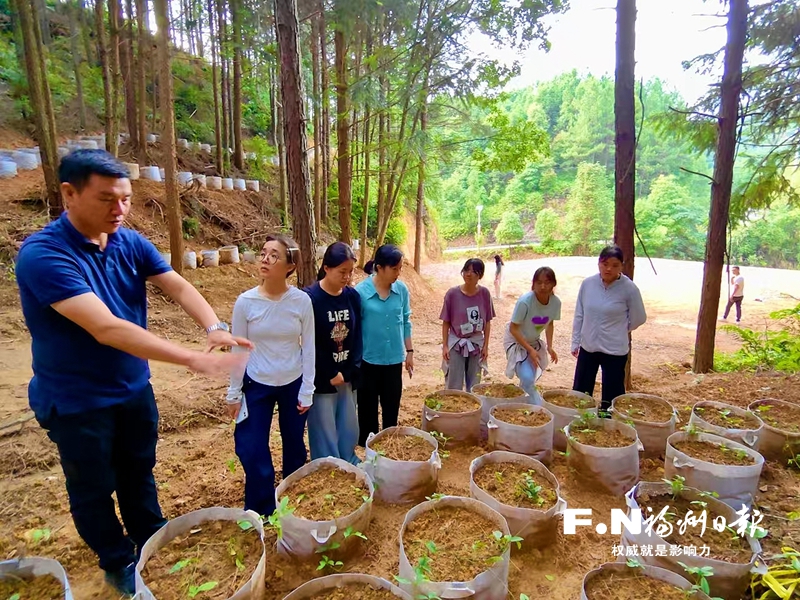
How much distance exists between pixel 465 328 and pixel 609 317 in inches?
45.2

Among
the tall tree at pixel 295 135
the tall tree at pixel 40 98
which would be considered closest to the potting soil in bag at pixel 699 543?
the tall tree at pixel 295 135

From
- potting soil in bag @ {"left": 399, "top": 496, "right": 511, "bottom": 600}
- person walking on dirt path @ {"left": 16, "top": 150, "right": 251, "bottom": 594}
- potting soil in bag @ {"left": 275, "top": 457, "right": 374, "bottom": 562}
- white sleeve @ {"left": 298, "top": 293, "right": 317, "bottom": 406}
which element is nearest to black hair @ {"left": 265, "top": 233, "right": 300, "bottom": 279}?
white sleeve @ {"left": 298, "top": 293, "right": 317, "bottom": 406}

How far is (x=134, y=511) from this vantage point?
199cm

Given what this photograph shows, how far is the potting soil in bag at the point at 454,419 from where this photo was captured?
314 centimetres

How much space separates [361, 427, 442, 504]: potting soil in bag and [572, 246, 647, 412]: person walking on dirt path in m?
1.74

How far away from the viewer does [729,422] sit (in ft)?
9.94

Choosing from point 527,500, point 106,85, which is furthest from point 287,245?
point 106,85

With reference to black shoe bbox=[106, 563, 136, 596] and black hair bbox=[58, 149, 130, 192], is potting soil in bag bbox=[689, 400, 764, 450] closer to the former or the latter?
black shoe bbox=[106, 563, 136, 596]

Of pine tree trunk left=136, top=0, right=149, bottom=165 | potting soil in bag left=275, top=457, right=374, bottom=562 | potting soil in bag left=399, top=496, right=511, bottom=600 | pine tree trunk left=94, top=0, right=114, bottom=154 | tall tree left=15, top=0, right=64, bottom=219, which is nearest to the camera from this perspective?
potting soil in bag left=399, top=496, right=511, bottom=600

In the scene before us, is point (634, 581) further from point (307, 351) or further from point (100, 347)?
point (100, 347)

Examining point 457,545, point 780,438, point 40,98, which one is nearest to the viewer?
point 457,545

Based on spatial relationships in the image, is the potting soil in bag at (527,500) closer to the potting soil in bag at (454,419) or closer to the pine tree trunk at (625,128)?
the potting soil in bag at (454,419)

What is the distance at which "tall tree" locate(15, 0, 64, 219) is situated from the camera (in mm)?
6520

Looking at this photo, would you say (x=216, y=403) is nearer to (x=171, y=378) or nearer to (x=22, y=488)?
(x=171, y=378)
